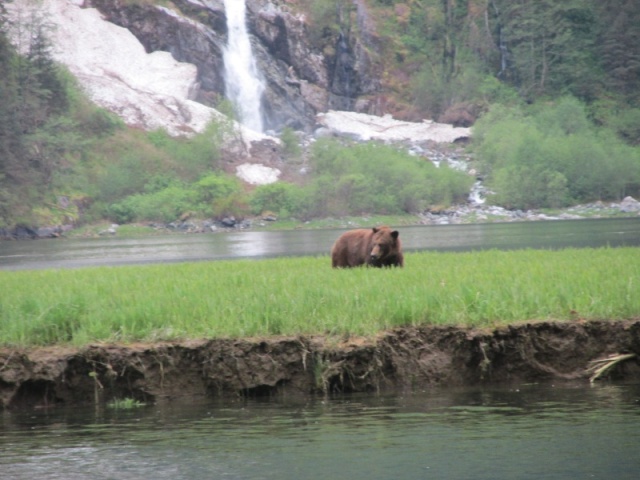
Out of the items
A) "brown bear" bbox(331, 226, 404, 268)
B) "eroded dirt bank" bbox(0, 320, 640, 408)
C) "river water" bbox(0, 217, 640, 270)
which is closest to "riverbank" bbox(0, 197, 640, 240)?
"river water" bbox(0, 217, 640, 270)

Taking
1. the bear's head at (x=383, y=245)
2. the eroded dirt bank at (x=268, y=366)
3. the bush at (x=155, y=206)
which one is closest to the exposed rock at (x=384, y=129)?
the bush at (x=155, y=206)

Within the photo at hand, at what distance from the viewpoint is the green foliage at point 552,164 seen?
100m

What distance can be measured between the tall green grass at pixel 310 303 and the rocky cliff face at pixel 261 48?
99657mm

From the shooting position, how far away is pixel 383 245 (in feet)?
66.0

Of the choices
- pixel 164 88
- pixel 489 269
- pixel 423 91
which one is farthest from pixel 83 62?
pixel 489 269

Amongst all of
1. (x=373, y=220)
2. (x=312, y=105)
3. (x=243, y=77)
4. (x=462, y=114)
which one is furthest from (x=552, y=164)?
(x=243, y=77)

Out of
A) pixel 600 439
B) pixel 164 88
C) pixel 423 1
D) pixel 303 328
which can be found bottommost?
pixel 600 439

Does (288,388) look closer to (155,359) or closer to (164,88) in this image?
(155,359)

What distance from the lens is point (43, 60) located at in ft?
325

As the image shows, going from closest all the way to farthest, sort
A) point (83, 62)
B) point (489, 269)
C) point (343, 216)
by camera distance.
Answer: point (489, 269)
point (343, 216)
point (83, 62)

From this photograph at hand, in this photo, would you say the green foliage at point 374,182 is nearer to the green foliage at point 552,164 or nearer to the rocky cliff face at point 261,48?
the green foliage at point 552,164

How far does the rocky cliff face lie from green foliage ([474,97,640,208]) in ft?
76.3

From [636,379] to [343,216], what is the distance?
84.0m

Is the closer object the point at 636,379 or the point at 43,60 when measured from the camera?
the point at 636,379
